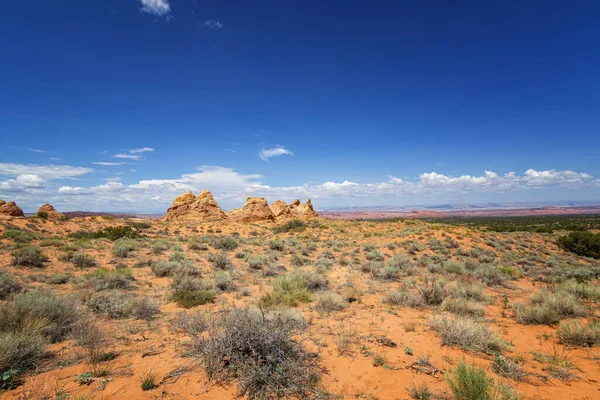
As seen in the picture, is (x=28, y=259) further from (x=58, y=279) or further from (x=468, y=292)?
(x=468, y=292)

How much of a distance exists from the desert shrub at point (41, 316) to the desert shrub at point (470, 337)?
7166 millimetres

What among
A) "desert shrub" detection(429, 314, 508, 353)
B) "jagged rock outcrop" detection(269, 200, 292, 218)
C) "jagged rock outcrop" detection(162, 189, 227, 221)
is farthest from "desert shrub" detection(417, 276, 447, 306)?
"jagged rock outcrop" detection(269, 200, 292, 218)

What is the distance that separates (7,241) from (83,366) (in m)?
17.4

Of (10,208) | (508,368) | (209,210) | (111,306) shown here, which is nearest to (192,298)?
(111,306)

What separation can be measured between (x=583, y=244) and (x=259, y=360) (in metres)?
28.3

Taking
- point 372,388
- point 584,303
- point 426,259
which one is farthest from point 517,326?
point 426,259

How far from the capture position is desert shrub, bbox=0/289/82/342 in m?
4.50

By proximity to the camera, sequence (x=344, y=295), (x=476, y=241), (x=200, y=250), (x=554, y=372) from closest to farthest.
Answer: (x=554, y=372)
(x=344, y=295)
(x=200, y=250)
(x=476, y=241)

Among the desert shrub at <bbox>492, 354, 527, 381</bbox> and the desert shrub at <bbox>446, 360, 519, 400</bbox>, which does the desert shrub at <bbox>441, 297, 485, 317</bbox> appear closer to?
the desert shrub at <bbox>492, 354, 527, 381</bbox>

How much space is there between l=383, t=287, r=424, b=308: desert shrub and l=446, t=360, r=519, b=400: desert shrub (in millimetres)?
3985

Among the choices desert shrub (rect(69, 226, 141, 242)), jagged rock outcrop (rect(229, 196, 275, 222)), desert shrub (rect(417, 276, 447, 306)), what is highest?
jagged rock outcrop (rect(229, 196, 275, 222))

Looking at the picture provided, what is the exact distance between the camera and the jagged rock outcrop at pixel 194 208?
41.2m

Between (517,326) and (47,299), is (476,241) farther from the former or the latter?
(47,299)

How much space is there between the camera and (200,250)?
53.6 ft
